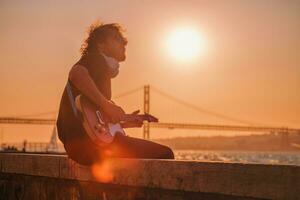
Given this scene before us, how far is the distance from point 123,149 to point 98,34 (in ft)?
2.45

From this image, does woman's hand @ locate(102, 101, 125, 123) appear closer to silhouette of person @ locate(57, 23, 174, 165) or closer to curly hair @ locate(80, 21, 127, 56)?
silhouette of person @ locate(57, 23, 174, 165)

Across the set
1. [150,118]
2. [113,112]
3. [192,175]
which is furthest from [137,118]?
[192,175]

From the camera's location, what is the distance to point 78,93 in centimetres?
318

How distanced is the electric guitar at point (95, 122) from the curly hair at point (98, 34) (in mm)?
399

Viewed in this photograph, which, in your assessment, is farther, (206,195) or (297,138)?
(297,138)

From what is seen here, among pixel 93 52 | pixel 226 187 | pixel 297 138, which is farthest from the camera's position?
pixel 297 138

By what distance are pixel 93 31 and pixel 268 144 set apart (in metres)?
128

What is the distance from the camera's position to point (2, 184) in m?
4.09

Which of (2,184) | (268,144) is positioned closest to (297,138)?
(268,144)

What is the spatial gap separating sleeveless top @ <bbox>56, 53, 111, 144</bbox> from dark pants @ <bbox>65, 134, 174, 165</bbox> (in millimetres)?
46

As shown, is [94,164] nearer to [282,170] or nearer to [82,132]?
[82,132]

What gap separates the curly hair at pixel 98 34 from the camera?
3.38m

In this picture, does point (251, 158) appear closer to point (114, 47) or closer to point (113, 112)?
point (114, 47)

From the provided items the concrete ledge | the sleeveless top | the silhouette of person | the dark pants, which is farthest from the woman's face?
the concrete ledge
